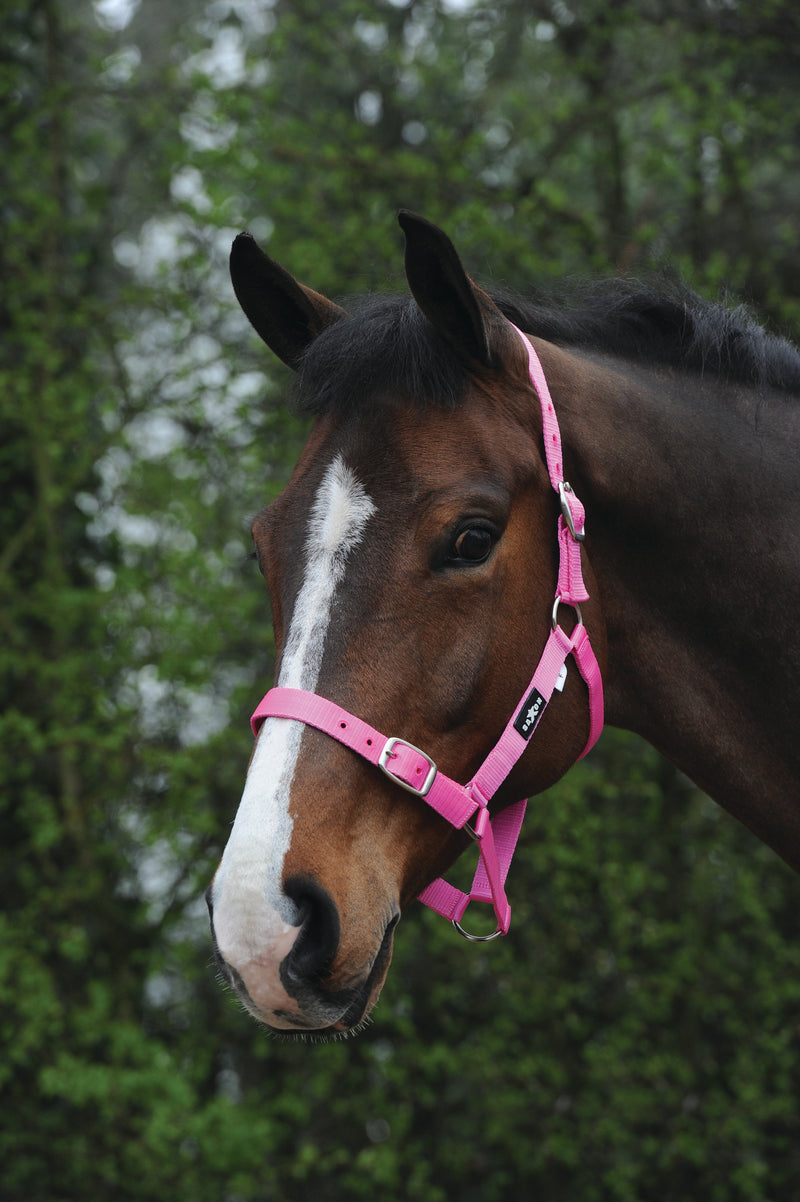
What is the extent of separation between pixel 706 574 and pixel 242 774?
139 inches

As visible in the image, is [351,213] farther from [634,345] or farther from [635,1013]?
[635,1013]

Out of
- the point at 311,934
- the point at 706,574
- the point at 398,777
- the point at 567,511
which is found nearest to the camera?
the point at 311,934

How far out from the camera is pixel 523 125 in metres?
5.10

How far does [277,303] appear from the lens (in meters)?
2.06

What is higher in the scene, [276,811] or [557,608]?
[557,608]

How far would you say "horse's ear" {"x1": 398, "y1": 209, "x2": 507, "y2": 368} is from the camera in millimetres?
1639

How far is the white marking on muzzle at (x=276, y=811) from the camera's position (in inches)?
54.1

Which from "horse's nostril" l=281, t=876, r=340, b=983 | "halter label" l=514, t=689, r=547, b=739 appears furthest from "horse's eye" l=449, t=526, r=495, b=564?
"horse's nostril" l=281, t=876, r=340, b=983

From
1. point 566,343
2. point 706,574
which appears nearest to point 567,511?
point 706,574

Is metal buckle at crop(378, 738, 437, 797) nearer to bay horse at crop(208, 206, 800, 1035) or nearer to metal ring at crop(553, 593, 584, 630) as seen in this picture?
bay horse at crop(208, 206, 800, 1035)

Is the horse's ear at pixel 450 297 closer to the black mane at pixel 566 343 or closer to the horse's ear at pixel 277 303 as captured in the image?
the black mane at pixel 566 343

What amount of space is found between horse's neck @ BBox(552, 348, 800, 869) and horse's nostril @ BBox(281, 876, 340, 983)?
34.1 inches

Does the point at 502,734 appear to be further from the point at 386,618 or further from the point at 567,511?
the point at 567,511

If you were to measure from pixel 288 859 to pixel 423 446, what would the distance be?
76 cm
